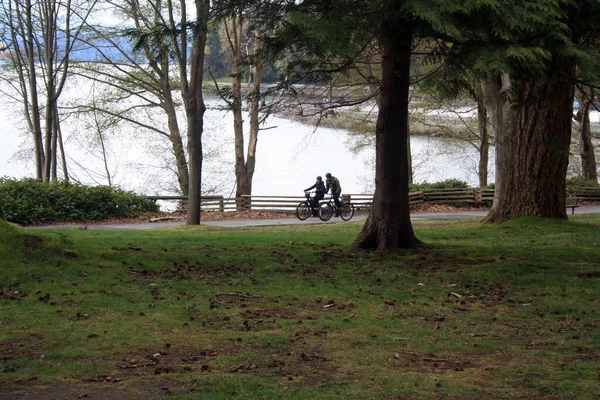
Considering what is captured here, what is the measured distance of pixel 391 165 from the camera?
40.8 feet

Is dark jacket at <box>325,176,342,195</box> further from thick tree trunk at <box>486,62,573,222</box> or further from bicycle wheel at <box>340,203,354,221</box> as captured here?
thick tree trunk at <box>486,62,573,222</box>

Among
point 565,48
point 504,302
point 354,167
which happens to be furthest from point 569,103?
point 354,167

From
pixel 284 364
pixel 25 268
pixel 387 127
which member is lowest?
pixel 284 364

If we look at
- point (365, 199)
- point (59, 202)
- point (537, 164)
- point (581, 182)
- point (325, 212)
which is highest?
point (537, 164)

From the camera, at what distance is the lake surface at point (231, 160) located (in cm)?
4003

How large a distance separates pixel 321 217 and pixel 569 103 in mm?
12106

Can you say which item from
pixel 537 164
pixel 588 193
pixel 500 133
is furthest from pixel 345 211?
pixel 588 193

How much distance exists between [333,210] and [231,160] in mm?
19977

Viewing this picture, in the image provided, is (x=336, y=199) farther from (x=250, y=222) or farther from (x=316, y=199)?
(x=250, y=222)

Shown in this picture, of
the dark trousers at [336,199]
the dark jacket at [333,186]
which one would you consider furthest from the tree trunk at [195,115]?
the dark trousers at [336,199]

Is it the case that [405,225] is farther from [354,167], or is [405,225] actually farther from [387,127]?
[354,167]

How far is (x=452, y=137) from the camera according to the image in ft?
136

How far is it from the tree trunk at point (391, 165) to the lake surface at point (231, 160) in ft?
41.9

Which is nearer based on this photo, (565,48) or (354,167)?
(565,48)
